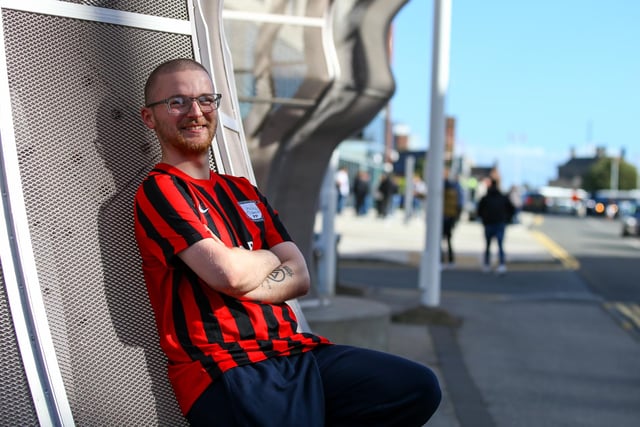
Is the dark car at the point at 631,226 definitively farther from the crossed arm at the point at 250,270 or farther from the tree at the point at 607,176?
the tree at the point at 607,176

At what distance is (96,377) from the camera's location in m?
2.89

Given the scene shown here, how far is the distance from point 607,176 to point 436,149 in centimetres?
14872

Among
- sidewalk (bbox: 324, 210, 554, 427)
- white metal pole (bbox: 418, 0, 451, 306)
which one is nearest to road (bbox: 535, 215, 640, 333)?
sidewalk (bbox: 324, 210, 554, 427)

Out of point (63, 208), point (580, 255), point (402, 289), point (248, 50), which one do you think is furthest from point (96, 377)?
point (580, 255)

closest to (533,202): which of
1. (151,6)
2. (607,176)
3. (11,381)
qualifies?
(151,6)

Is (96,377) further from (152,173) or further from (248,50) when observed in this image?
(248,50)

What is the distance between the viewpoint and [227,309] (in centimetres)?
277

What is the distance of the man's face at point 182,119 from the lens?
9.59ft

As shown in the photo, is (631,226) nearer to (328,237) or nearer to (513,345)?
(328,237)

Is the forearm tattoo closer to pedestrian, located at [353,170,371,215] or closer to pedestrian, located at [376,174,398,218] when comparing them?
pedestrian, located at [353,170,371,215]

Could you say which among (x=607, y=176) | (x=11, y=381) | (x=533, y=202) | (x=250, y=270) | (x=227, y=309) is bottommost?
(x=607, y=176)

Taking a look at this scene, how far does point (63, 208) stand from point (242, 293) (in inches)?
25.9

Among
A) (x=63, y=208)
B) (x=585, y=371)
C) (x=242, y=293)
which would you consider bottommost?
(x=585, y=371)

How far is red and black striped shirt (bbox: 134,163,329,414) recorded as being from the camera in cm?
272
